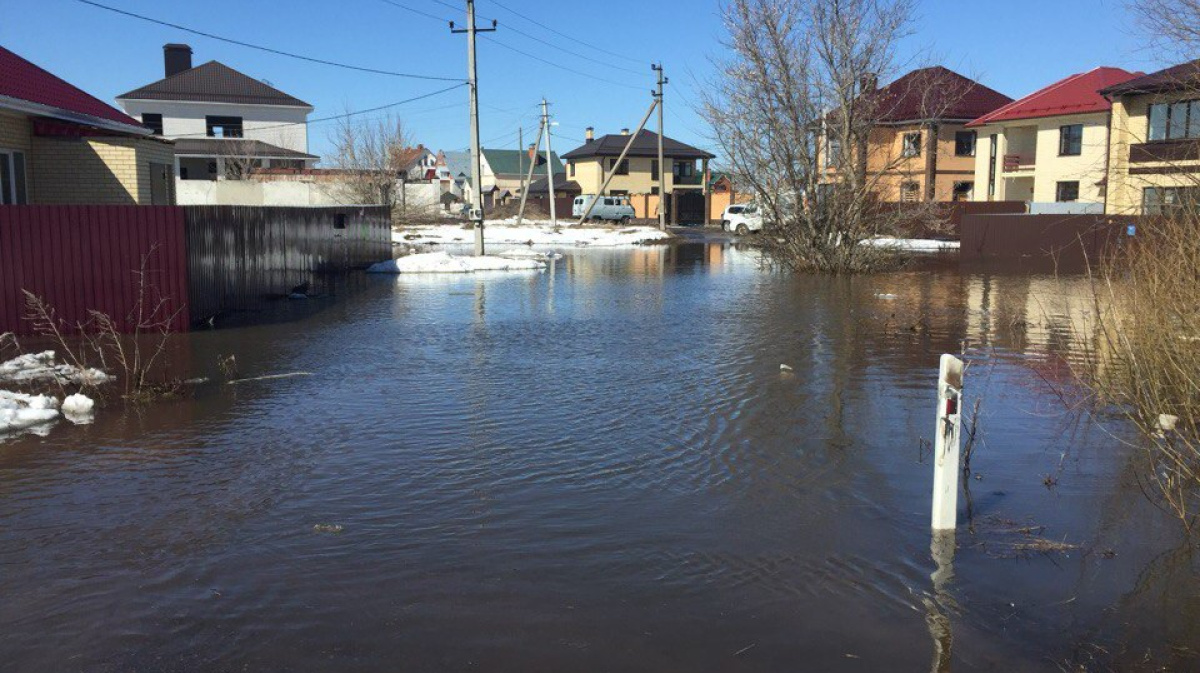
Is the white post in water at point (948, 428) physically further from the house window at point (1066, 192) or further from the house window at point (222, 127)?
the house window at point (222, 127)

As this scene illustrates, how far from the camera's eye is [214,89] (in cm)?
6144

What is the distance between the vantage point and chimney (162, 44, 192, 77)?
210 feet

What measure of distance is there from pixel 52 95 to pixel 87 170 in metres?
1.55

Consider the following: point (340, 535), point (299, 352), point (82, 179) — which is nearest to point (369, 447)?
point (340, 535)

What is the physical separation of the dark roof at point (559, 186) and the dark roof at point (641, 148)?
247cm

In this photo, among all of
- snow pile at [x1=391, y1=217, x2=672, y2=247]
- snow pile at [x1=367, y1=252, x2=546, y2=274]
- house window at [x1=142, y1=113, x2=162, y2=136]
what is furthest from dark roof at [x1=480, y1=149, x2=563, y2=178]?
snow pile at [x1=367, y1=252, x2=546, y2=274]

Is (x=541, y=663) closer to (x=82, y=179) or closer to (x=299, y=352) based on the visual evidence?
(x=299, y=352)

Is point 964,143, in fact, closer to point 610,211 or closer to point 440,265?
point 610,211

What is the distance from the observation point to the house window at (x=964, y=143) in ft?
175

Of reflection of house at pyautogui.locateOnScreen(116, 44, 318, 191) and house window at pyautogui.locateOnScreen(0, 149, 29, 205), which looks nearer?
house window at pyautogui.locateOnScreen(0, 149, 29, 205)

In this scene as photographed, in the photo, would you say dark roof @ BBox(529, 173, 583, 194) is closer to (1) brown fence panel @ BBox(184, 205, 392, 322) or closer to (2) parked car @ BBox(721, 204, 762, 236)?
(2) parked car @ BBox(721, 204, 762, 236)

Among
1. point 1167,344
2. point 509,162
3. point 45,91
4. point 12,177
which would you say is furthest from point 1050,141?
point 509,162

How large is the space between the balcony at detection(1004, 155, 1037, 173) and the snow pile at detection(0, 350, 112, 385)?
4500 cm

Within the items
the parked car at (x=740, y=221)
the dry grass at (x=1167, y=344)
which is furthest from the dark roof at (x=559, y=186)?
the dry grass at (x=1167, y=344)
